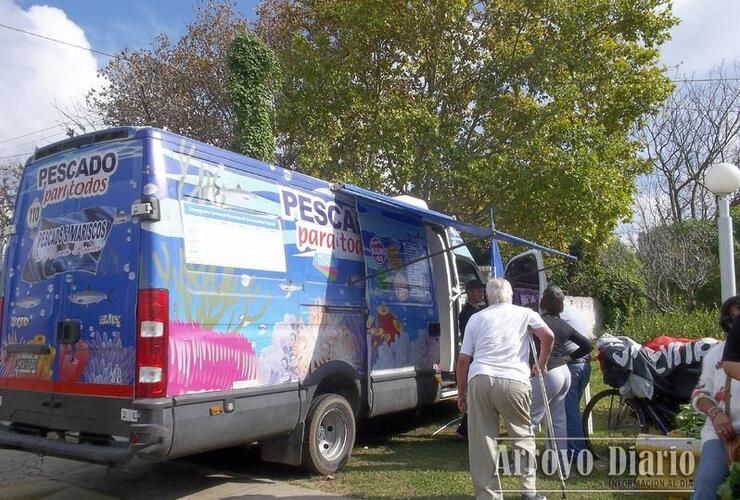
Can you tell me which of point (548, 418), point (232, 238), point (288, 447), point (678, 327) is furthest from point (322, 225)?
point (678, 327)

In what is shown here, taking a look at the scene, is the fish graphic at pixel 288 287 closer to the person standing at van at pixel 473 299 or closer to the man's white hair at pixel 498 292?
the man's white hair at pixel 498 292

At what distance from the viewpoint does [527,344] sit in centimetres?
502

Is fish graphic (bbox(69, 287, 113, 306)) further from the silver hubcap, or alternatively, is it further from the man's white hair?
the man's white hair

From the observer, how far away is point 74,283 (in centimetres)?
506

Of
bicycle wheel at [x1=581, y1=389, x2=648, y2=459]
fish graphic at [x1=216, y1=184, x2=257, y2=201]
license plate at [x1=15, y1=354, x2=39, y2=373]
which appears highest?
fish graphic at [x1=216, y1=184, x2=257, y2=201]

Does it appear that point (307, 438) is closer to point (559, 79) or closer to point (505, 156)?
point (505, 156)

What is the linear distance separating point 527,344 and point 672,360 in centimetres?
229

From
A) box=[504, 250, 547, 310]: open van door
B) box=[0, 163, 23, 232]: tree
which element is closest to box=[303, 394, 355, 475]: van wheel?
box=[504, 250, 547, 310]: open van door

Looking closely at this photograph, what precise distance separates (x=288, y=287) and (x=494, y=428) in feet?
6.88

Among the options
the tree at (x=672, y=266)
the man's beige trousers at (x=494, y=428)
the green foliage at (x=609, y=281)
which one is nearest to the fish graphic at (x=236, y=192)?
the man's beige trousers at (x=494, y=428)

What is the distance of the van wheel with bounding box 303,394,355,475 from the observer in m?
5.91

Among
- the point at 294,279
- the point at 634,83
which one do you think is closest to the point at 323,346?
the point at 294,279

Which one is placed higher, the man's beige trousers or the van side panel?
the van side panel

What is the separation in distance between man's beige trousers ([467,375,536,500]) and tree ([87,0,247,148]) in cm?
1356
